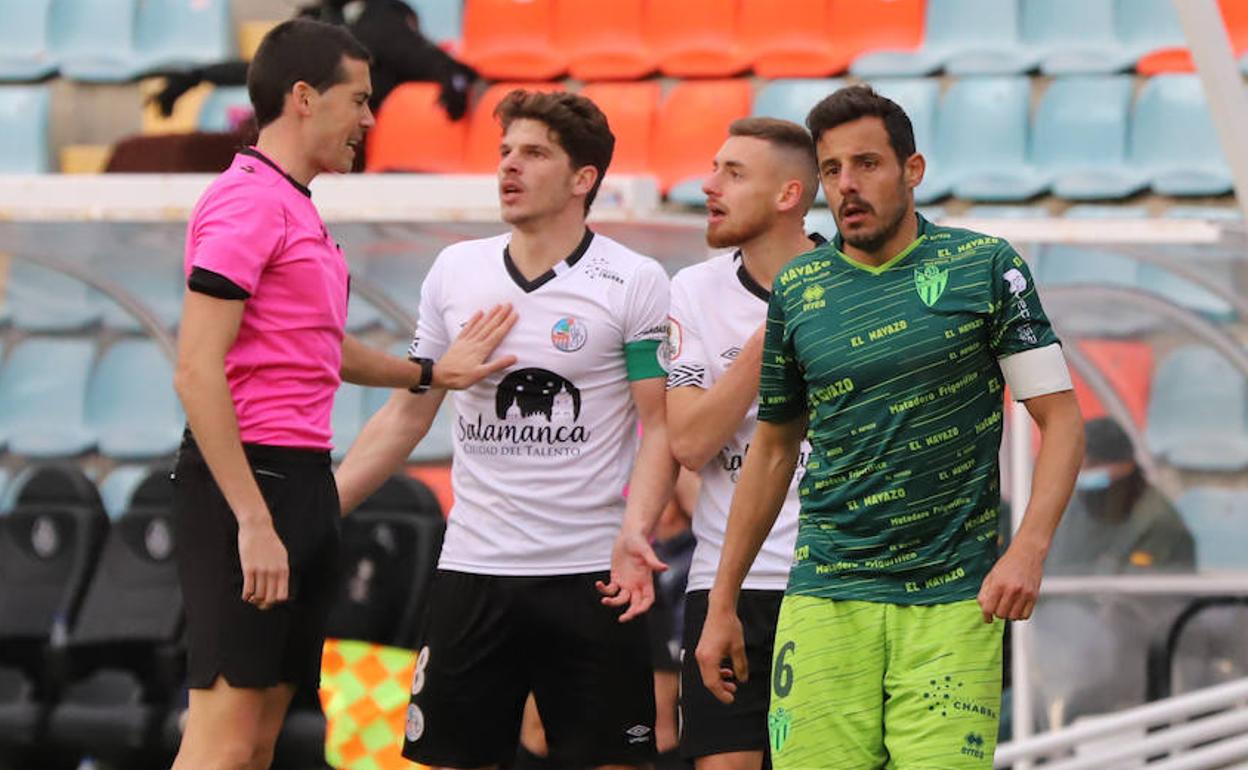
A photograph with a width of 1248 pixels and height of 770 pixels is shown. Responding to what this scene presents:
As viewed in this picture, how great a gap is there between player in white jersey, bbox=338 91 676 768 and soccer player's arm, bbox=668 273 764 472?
0.11 m

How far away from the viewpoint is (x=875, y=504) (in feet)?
13.5

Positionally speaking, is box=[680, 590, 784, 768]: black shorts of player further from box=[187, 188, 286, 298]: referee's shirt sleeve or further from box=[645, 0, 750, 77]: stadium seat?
box=[645, 0, 750, 77]: stadium seat

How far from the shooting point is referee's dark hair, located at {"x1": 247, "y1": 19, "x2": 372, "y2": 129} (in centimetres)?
452

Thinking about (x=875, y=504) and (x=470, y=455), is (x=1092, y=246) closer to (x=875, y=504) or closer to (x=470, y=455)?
(x=470, y=455)

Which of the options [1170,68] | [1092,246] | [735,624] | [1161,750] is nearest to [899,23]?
[1170,68]

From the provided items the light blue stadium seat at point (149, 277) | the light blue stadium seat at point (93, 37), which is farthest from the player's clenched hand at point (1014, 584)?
the light blue stadium seat at point (93, 37)

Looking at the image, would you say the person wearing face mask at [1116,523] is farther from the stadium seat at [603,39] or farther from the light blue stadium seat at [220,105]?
the light blue stadium seat at [220,105]

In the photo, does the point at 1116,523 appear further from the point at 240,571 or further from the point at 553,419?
the point at 240,571

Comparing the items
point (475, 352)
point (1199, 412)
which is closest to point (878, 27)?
point (1199, 412)

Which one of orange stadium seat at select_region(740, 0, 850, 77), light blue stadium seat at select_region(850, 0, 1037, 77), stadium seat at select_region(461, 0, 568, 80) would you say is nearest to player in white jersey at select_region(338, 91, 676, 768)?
light blue stadium seat at select_region(850, 0, 1037, 77)

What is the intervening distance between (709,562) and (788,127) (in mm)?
1058

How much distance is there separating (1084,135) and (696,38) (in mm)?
2593

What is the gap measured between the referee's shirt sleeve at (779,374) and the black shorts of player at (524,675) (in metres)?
0.97

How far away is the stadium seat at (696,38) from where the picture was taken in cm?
1298
